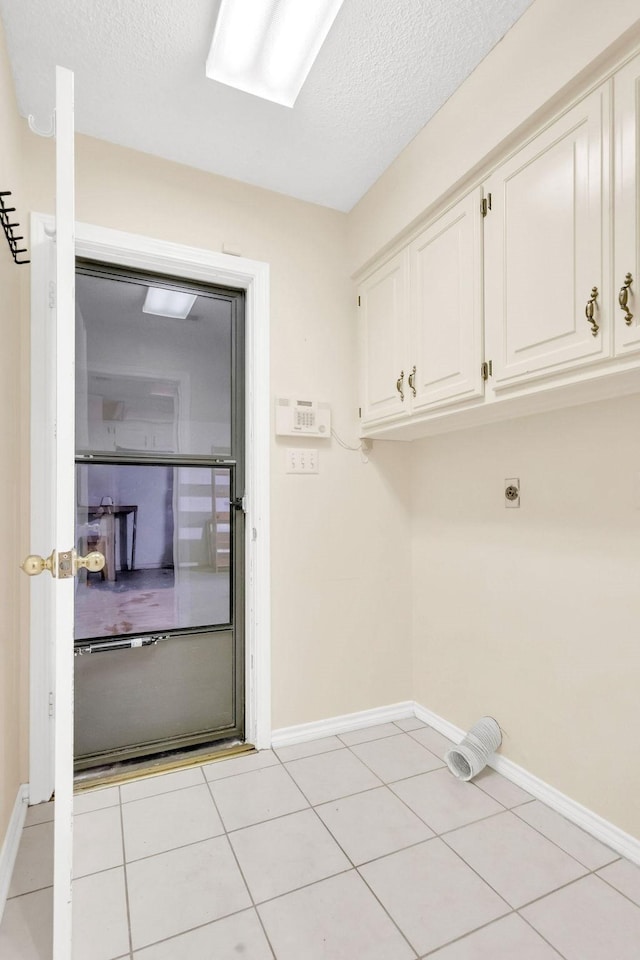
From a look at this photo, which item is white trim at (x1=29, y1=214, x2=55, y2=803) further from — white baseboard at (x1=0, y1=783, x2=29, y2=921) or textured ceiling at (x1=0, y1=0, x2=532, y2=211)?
textured ceiling at (x1=0, y1=0, x2=532, y2=211)

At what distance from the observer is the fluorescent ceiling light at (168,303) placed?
2.26 metres

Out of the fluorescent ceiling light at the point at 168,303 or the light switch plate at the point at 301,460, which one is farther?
the light switch plate at the point at 301,460

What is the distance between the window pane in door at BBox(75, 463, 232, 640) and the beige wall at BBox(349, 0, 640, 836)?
3.63 ft

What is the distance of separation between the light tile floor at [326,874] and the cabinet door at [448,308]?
60.2 inches

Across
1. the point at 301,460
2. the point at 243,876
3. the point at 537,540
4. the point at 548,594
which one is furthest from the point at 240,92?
the point at 243,876

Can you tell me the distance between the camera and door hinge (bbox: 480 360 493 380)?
172 centimetres

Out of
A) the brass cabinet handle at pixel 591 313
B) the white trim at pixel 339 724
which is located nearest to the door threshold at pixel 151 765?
the white trim at pixel 339 724

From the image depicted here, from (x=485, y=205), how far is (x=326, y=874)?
226 cm

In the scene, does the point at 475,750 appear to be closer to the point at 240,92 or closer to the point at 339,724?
the point at 339,724

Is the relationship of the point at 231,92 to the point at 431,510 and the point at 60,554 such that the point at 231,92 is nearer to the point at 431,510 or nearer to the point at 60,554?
the point at 60,554

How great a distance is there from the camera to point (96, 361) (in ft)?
7.04

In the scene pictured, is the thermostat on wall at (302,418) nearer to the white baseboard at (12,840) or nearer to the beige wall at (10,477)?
the beige wall at (10,477)

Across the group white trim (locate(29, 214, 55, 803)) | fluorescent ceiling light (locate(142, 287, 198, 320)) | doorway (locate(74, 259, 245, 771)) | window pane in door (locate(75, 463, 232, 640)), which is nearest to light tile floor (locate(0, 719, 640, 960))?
white trim (locate(29, 214, 55, 803))

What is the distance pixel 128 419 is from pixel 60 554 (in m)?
1.16
